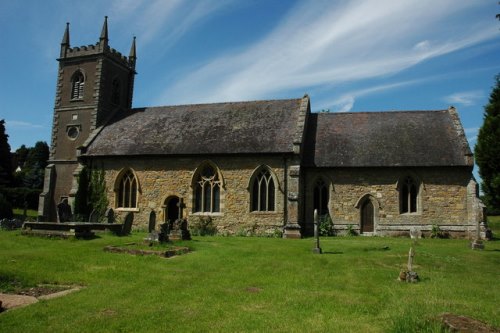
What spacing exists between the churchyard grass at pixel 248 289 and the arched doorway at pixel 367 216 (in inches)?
331

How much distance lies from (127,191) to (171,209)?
10.6 feet

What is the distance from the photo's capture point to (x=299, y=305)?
8.70 metres

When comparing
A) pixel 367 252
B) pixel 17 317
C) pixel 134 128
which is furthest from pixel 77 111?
pixel 17 317

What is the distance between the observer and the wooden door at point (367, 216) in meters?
25.6

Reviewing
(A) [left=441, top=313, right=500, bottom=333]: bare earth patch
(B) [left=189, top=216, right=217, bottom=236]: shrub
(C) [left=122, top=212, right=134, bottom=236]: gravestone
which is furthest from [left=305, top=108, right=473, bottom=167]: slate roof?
(A) [left=441, top=313, right=500, bottom=333]: bare earth patch

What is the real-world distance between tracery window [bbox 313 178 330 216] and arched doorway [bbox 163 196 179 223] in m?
8.58

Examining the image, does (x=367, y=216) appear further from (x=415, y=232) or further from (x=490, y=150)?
(x=490, y=150)

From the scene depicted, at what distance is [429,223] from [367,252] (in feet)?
31.9

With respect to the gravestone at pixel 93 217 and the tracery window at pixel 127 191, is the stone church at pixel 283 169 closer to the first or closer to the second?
the tracery window at pixel 127 191

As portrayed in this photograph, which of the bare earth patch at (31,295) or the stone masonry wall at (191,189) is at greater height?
the stone masonry wall at (191,189)

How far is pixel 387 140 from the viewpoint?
27016mm

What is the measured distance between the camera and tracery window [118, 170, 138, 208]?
2834 cm

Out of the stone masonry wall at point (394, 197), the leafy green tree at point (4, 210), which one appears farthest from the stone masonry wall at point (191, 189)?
the leafy green tree at point (4, 210)

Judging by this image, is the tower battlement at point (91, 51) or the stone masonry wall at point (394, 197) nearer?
the stone masonry wall at point (394, 197)
